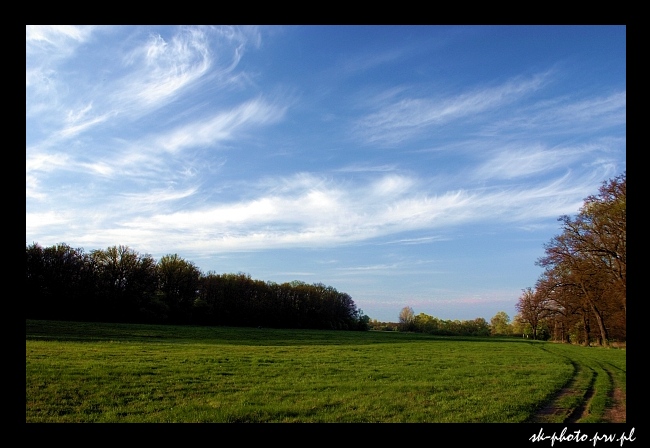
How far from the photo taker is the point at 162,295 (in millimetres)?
66062

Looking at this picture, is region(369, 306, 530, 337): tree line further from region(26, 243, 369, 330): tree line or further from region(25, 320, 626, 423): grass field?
region(25, 320, 626, 423): grass field

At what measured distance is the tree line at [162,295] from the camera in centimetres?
5712

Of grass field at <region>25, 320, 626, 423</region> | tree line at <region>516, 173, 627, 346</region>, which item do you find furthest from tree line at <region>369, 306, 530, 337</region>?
grass field at <region>25, 320, 626, 423</region>

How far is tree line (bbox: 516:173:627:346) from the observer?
37.0 meters

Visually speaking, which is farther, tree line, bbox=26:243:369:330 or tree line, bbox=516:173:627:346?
tree line, bbox=26:243:369:330

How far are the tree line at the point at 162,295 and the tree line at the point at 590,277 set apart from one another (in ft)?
129

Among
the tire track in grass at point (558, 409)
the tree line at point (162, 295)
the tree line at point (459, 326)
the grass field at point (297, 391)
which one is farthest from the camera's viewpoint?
the tree line at point (459, 326)

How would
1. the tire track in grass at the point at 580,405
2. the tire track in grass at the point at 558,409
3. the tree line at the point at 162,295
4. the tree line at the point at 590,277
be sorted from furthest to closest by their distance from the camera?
the tree line at the point at 162,295 → the tree line at the point at 590,277 → the tire track in grass at the point at 558,409 → the tire track in grass at the point at 580,405

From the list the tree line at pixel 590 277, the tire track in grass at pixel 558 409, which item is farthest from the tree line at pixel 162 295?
the tire track in grass at pixel 558 409

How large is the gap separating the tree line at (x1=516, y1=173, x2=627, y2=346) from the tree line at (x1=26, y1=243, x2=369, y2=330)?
39.4 meters

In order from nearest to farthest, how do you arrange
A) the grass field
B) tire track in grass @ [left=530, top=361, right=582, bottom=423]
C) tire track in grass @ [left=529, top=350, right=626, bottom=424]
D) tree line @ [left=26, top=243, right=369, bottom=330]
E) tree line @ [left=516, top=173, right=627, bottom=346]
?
1. tire track in grass @ [left=529, top=350, right=626, bottom=424]
2. tire track in grass @ [left=530, top=361, right=582, bottom=423]
3. the grass field
4. tree line @ [left=516, top=173, right=627, bottom=346]
5. tree line @ [left=26, top=243, right=369, bottom=330]

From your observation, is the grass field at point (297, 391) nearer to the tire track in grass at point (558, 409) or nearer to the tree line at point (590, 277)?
the tire track in grass at point (558, 409)
